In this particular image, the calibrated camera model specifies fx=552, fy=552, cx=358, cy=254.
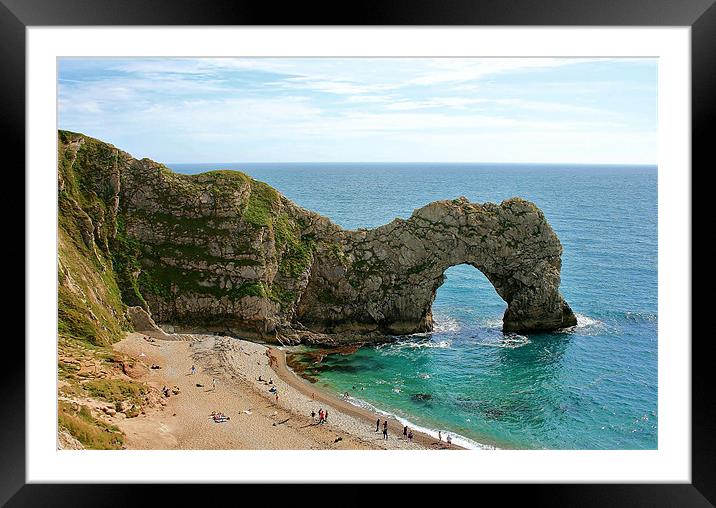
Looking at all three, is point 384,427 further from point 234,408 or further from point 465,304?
point 465,304

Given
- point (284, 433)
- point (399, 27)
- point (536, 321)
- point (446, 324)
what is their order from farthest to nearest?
point (446, 324)
point (536, 321)
point (284, 433)
point (399, 27)

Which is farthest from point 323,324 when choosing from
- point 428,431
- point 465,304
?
point 465,304

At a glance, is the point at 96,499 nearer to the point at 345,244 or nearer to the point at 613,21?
the point at 613,21

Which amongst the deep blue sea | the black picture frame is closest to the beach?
the deep blue sea

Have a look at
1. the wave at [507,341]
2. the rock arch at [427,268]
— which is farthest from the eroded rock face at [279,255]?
the wave at [507,341]

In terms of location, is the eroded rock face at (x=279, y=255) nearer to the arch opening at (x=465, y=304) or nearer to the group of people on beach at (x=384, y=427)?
the arch opening at (x=465, y=304)

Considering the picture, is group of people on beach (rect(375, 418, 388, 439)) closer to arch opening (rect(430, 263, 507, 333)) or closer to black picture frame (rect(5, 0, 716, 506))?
arch opening (rect(430, 263, 507, 333))
